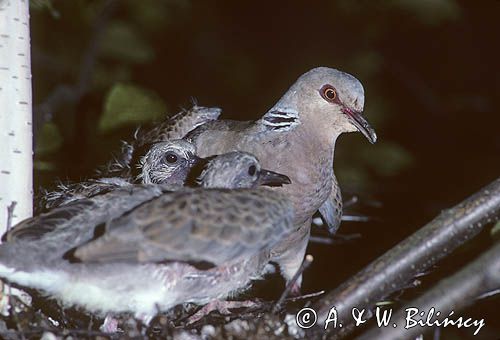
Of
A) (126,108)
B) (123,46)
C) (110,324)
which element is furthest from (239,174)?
(123,46)

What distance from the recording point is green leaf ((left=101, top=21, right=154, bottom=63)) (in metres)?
5.93

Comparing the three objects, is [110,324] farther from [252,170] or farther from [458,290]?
[458,290]

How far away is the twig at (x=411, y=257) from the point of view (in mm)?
2656

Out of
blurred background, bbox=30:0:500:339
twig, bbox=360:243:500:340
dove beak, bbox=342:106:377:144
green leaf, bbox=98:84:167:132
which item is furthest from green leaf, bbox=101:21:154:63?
twig, bbox=360:243:500:340

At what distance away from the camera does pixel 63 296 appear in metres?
2.78

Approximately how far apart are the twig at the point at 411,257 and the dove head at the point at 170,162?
1.07 meters

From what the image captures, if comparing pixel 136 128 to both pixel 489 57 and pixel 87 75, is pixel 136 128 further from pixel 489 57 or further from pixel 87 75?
pixel 489 57

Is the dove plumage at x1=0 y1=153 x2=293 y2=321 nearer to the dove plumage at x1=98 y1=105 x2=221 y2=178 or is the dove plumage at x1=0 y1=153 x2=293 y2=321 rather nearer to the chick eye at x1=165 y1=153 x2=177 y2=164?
the chick eye at x1=165 y1=153 x2=177 y2=164

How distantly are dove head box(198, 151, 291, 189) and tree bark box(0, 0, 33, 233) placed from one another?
2.29ft

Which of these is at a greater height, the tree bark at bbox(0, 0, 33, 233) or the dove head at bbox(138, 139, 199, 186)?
the tree bark at bbox(0, 0, 33, 233)

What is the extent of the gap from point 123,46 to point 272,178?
3.12 meters

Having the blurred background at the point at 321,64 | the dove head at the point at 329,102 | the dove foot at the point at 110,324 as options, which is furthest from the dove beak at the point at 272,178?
the blurred background at the point at 321,64

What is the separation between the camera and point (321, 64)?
246 inches

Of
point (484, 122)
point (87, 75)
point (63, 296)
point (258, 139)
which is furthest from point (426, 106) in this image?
point (63, 296)
